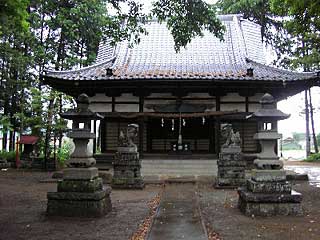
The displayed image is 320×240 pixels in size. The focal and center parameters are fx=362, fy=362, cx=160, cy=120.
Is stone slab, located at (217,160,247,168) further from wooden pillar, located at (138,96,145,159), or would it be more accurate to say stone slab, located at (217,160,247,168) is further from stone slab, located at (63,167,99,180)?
stone slab, located at (63,167,99,180)

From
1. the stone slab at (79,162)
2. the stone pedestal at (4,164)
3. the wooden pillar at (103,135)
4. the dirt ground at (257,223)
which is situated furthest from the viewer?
the stone pedestal at (4,164)

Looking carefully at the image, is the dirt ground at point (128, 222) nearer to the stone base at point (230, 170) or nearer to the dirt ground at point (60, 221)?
the dirt ground at point (60, 221)

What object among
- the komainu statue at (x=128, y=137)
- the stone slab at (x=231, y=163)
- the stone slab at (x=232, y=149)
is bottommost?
the stone slab at (x=231, y=163)

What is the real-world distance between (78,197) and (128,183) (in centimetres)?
553

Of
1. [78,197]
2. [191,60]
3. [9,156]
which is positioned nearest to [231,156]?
[78,197]

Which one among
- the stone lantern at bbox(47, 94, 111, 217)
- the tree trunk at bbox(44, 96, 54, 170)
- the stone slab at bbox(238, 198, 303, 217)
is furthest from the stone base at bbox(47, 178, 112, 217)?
the tree trunk at bbox(44, 96, 54, 170)

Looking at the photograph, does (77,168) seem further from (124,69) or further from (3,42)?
(3,42)

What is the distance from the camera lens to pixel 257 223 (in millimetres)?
7750

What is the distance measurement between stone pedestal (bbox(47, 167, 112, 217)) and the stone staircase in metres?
8.47

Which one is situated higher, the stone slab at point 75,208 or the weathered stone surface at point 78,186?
the weathered stone surface at point 78,186

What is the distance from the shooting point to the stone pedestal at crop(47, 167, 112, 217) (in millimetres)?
8500

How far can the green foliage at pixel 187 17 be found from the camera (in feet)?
24.1

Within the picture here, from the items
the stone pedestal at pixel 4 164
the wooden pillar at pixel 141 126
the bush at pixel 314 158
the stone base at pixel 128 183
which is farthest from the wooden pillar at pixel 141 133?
the bush at pixel 314 158

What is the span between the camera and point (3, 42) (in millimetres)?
24578
